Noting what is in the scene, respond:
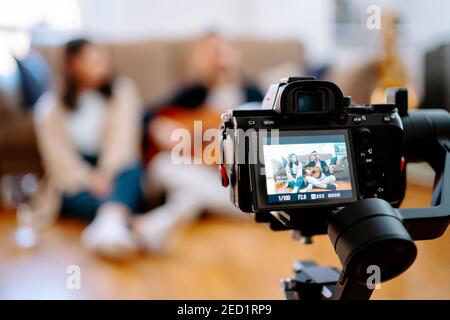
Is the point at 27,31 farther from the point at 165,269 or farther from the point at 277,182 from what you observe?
the point at 277,182

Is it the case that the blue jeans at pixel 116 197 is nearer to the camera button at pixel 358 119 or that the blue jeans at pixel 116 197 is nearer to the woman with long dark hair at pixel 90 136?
the woman with long dark hair at pixel 90 136

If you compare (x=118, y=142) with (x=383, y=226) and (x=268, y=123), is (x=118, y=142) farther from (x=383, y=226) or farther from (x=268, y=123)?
(x=383, y=226)

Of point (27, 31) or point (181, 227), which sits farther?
point (27, 31)

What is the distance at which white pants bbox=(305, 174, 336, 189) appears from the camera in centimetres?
54

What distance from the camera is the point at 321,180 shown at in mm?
541

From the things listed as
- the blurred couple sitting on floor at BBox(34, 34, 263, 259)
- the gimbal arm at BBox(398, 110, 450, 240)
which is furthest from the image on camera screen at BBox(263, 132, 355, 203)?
the blurred couple sitting on floor at BBox(34, 34, 263, 259)

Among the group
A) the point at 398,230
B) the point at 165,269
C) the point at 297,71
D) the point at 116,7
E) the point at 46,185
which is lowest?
the point at 165,269

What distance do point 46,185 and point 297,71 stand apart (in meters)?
1.30

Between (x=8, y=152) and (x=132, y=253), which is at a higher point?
(x=8, y=152)

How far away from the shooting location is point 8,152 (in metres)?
2.39

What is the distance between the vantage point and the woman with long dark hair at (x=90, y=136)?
6.48 ft

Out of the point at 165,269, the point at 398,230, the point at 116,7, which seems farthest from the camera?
the point at 116,7

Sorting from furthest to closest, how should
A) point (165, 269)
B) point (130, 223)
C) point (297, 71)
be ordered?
1. point (297, 71)
2. point (130, 223)
3. point (165, 269)
